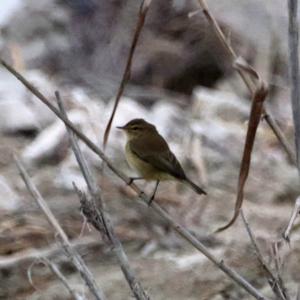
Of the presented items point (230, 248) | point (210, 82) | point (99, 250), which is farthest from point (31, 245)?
point (210, 82)

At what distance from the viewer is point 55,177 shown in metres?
5.42

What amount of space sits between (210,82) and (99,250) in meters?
2.85

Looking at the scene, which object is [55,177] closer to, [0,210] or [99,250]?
[0,210]

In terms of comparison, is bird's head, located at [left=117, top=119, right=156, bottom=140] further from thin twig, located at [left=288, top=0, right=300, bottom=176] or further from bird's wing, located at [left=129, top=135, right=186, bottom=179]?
thin twig, located at [left=288, top=0, right=300, bottom=176]

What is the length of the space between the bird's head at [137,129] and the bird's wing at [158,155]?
0.24 ft

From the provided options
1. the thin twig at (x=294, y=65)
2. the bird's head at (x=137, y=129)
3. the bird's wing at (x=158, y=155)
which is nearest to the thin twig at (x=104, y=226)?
the thin twig at (x=294, y=65)

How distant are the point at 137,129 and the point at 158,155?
0.97 feet

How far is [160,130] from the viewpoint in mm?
5965

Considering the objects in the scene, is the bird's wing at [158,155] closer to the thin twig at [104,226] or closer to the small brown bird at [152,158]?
the small brown bird at [152,158]

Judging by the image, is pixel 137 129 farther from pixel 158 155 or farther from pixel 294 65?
pixel 294 65

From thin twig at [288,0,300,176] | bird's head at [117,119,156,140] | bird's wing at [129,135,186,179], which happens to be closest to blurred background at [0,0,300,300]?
bird's wing at [129,135,186,179]

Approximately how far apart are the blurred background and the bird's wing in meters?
0.42

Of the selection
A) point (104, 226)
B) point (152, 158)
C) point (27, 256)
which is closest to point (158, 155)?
point (152, 158)

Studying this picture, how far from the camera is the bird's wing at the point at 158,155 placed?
391 centimetres
